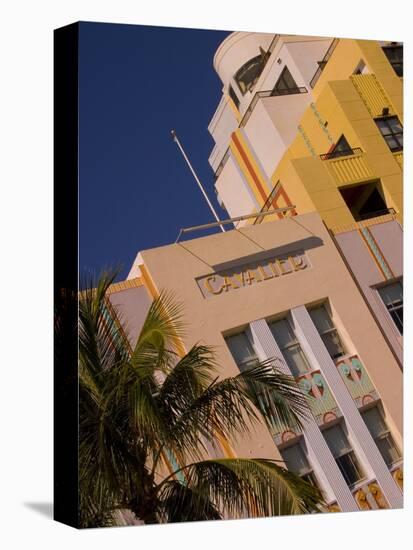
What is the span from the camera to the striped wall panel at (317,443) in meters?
11.0

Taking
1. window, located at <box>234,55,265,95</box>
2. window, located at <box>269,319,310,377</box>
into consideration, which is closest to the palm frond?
window, located at <box>269,319,310,377</box>

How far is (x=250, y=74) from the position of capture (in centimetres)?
1320

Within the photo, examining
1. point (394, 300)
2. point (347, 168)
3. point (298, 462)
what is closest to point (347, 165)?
point (347, 168)

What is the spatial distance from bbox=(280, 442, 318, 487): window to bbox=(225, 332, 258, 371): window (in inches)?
42.4

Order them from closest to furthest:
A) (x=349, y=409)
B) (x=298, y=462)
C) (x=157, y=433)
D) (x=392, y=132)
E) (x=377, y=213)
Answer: (x=157, y=433), (x=298, y=462), (x=349, y=409), (x=392, y=132), (x=377, y=213)

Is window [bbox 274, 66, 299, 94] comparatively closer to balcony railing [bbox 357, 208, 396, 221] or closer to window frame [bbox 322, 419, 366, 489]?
balcony railing [bbox 357, 208, 396, 221]

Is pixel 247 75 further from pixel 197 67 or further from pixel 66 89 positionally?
pixel 66 89

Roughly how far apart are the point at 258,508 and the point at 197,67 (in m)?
4.91

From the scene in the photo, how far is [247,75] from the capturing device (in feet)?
42.4

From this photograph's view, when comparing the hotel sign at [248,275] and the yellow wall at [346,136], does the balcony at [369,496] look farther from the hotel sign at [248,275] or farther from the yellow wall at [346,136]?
the yellow wall at [346,136]

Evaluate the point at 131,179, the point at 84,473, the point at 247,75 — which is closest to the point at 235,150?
the point at 247,75

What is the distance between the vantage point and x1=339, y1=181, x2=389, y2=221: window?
1255 centimetres

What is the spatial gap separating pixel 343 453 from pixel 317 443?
569 millimetres

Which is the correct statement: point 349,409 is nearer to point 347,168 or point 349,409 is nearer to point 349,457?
point 349,457
